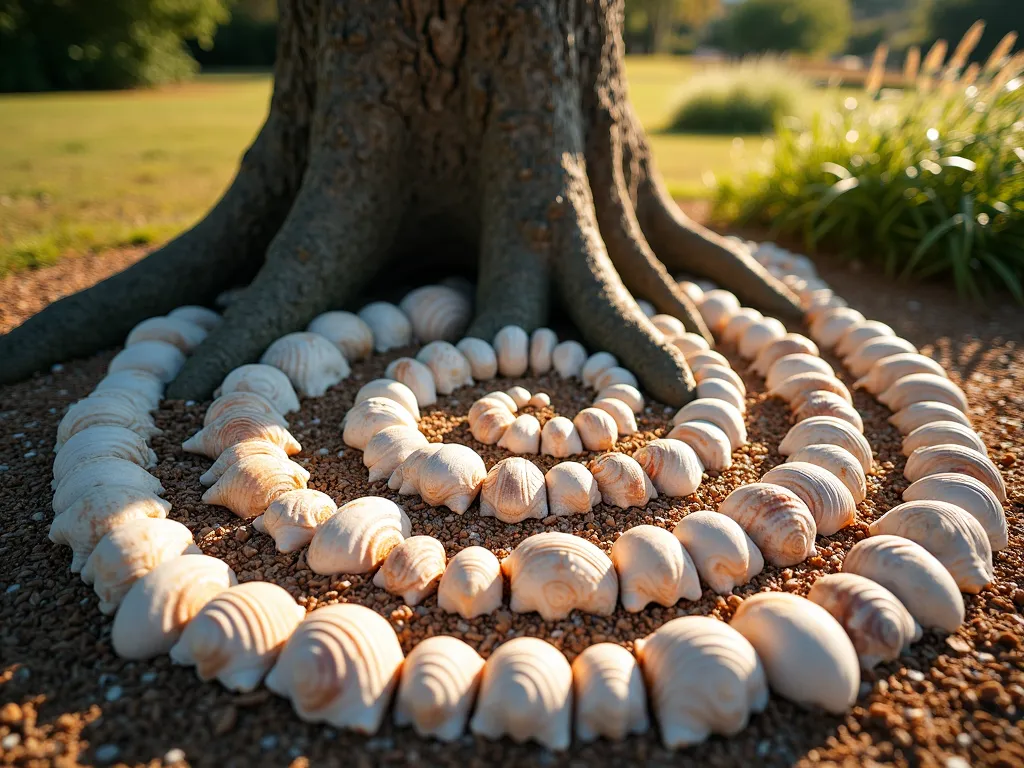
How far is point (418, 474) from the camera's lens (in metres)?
2.43

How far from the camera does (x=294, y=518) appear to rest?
2203mm

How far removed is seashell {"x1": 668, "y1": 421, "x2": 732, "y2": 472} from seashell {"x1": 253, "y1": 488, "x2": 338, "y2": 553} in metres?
1.36

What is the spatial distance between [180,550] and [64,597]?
35cm

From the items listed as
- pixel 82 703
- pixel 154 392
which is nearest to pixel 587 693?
pixel 82 703

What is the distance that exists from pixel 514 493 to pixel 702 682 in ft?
2.91

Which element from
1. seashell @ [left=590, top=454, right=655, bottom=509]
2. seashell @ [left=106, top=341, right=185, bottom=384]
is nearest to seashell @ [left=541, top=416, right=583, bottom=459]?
seashell @ [left=590, top=454, right=655, bottom=509]

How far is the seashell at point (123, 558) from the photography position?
1938mm

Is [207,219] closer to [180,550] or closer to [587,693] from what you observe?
[180,550]

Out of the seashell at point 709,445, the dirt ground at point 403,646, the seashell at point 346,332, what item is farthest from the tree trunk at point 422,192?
the dirt ground at point 403,646

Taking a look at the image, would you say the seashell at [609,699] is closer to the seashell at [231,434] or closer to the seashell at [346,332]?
the seashell at [231,434]

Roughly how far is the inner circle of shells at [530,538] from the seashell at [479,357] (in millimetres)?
11

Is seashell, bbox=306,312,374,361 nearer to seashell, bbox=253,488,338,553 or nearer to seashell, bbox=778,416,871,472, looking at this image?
seashell, bbox=253,488,338,553

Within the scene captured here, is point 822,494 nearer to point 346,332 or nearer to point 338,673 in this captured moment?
point 338,673

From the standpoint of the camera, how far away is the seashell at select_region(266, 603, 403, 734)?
A: 1629 mm
